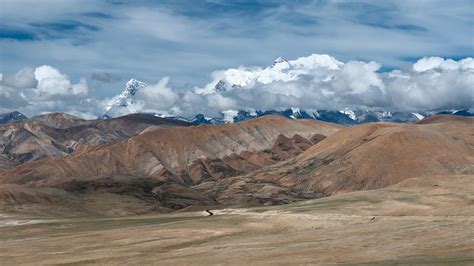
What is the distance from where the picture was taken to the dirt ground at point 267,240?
181 feet

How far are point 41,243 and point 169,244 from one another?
20631 millimetres

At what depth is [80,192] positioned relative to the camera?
646 feet

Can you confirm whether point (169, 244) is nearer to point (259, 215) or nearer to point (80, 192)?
point (259, 215)

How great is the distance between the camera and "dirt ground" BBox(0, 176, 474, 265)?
181 feet

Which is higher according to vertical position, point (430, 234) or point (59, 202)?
point (430, 234)

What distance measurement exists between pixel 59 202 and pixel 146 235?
99.2 metres

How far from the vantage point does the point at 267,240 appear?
71.5m

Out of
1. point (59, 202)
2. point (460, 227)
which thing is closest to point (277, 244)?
point (460, 227)

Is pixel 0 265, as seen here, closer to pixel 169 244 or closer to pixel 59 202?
pixel 169 244

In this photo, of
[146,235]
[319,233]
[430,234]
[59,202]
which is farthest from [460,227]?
[59,202]

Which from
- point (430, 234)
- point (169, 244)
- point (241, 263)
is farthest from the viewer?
point (169, 244)

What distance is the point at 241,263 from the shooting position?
2153 inches

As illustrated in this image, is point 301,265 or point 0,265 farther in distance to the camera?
point 0,265

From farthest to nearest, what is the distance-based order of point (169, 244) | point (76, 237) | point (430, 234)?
point (76, 237), point (169, 244), point (430, 234)
